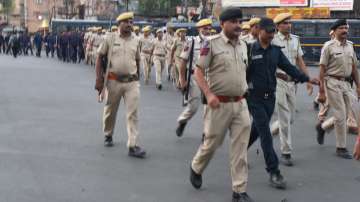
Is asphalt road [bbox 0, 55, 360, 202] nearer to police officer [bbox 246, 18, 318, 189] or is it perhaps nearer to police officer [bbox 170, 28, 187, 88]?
police officer [bbox 246, 18, 318, 189]

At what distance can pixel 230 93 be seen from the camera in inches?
240

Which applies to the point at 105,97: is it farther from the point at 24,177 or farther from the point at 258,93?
the point at 258,93

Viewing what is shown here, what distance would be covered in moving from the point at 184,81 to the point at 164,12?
5210cm

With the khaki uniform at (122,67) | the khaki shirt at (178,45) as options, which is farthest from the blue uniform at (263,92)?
the khaki shirt at (178,45)

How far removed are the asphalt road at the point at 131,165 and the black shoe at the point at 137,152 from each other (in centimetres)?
12

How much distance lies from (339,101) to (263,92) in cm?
195

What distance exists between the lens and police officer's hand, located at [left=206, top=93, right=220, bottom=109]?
18.9 feet

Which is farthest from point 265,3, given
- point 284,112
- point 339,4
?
point 284,112

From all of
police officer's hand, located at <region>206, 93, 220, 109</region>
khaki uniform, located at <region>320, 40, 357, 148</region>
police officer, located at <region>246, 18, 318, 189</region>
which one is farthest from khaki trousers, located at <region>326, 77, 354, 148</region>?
police officer's hand, located at <region>206, 93, 220, 109</region>

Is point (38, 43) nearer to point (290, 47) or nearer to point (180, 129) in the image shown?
point (180, 129)

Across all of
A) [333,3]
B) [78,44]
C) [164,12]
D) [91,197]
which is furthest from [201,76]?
[164,12]

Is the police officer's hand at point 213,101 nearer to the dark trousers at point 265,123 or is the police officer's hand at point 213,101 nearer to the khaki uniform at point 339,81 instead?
the dark trousers at point 265,123

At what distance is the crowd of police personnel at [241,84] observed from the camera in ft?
19.9

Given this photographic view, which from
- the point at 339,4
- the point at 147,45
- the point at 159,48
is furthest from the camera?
the point at 339,4
